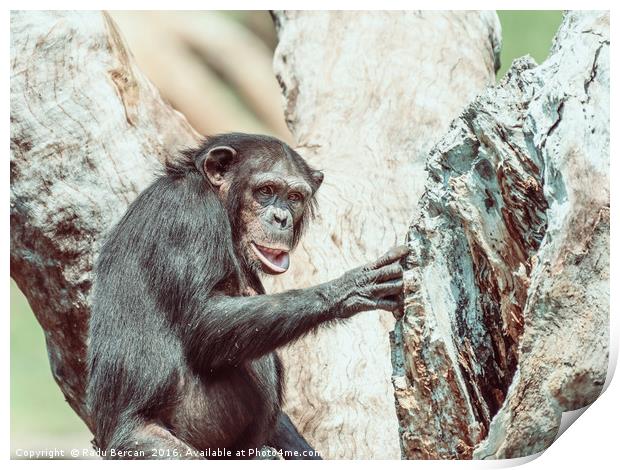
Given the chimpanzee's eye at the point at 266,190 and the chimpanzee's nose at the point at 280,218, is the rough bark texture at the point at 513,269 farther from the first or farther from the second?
the chimpanzee's eye at the point at 266,190

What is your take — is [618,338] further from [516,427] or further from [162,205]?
[162,205]

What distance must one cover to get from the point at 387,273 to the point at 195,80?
8.66ft

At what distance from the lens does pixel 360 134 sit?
5629mm

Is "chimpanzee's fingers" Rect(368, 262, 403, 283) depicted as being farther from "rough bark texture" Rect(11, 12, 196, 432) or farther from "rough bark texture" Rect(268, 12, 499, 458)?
"rough bark texture" Rect(11, 12, 196, 432)

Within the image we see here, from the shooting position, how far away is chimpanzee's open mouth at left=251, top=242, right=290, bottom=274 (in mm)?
4059

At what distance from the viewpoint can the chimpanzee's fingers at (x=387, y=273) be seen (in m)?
3.60

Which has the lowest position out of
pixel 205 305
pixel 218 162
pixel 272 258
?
pixel 205 305

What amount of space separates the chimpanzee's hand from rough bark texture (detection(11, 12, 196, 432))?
191 cm

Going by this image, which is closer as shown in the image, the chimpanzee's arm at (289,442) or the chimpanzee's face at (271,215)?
the chimpanzee's face at (271,215)

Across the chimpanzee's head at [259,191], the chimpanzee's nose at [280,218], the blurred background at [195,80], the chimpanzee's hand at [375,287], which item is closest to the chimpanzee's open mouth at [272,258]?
the chimpanzee's head at [259,191]

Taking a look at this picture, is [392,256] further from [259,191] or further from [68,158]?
[68,158]

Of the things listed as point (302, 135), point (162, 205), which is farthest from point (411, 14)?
point (162, 205)

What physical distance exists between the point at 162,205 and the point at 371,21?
234 cm

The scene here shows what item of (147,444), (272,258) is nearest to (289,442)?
(147,444)
